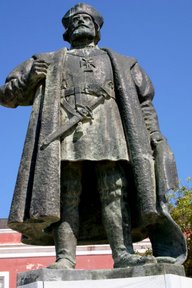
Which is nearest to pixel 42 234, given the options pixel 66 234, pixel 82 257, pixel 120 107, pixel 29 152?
pixel 66 234

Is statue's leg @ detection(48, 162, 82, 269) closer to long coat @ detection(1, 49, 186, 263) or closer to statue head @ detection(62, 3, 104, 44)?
long coat @ detection(1, 49, 186, 263)

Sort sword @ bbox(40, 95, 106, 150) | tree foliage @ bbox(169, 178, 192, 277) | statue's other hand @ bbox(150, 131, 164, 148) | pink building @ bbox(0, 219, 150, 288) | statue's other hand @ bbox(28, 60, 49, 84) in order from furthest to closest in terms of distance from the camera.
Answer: pink building @ bbox(0, 219, 150, 288), tree foliage @ bbox(169, 178, 192, 277), statue's other hand @ bbox(28, 60, 49, 84), statue's other hand @ bbox(150, 131, 164, 148), sword @ bbox(40, 95, 106, 150)

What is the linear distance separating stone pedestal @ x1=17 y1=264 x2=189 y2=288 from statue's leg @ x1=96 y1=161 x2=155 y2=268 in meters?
0.27

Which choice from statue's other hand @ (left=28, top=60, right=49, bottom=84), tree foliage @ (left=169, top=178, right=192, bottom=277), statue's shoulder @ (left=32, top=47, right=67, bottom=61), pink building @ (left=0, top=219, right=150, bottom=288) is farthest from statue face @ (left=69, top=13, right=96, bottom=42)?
pink building @ (left=0, top=219, right=150, bottom=288)

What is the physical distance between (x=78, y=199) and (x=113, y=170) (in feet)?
1.45

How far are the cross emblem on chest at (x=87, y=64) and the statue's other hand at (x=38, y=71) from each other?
0.38 meters

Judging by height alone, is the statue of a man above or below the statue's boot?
above

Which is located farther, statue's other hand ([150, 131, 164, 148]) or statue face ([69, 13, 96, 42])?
statue face ([69, 13, 96, 42])

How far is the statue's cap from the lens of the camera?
19.0 ft

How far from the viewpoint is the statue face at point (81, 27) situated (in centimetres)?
574

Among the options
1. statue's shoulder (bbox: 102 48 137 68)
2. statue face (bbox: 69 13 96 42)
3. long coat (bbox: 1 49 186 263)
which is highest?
statue face (bbox: 69 13 96 42)

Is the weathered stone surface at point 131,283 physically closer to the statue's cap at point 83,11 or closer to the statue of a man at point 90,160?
the statue of a man at point 90,160

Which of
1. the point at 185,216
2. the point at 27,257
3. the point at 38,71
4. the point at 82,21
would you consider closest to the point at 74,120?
the point at 38,71

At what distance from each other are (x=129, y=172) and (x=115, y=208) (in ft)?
1.46
